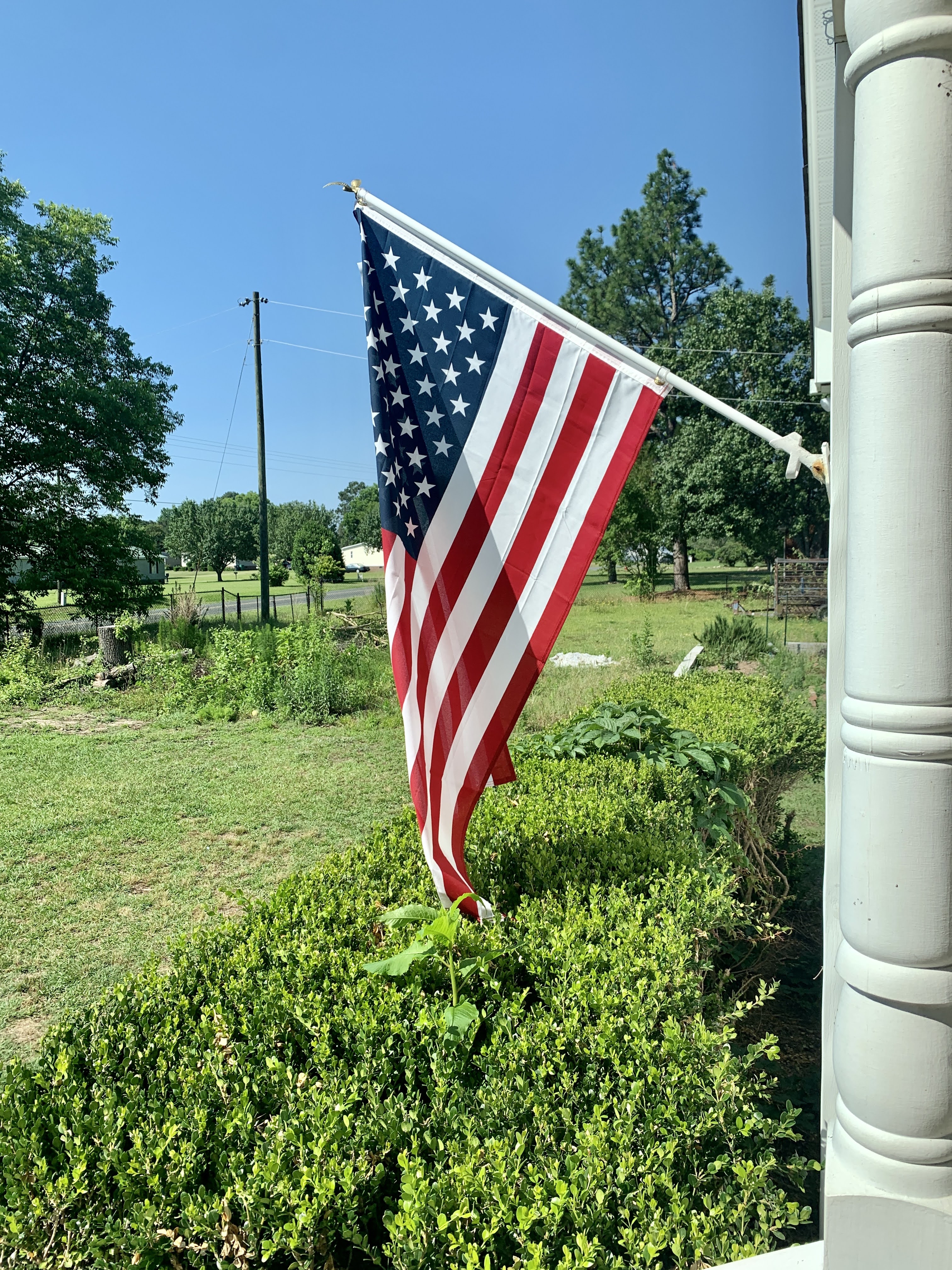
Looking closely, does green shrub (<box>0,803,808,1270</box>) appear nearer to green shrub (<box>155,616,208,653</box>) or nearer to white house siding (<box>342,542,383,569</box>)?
green shrub (<box>155,616,208,653</box>)

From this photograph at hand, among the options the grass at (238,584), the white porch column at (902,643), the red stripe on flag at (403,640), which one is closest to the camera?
the white porch column at (902,643)

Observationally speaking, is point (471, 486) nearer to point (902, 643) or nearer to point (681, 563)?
point (902, 643)

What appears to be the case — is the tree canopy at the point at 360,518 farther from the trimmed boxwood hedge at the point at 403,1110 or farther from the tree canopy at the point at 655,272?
the trimmed boxwood hedge at the point at 403,1110

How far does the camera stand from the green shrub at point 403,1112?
1.53 meters

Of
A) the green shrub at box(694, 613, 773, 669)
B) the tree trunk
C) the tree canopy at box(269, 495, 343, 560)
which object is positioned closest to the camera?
the green shrub at box(694, 613, 773, 669)

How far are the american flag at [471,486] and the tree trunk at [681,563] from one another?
34.3 metres

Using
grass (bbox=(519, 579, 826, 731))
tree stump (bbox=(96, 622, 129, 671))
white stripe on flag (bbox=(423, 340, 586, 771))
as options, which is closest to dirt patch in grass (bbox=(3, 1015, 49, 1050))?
white stripe on flag (bbox=(423, 340, 586, 771))

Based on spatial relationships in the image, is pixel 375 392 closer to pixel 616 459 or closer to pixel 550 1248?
pixel 616 459

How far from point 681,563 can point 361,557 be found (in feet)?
A: 201

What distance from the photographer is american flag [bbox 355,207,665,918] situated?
255 cm

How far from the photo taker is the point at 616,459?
255 centimetres

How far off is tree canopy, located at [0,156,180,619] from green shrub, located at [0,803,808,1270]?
16.7m

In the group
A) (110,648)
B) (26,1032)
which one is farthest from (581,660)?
(26,1032)

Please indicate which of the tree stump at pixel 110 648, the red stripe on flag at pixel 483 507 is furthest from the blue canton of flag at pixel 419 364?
the tree stump at pixel 110 648
